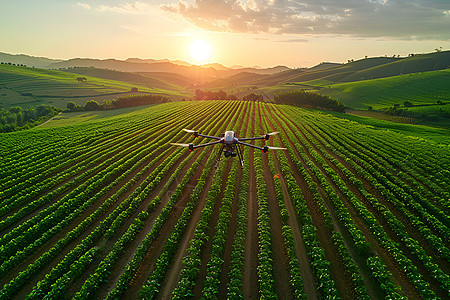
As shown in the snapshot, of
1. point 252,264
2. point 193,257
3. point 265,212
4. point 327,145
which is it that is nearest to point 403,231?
point 265,212

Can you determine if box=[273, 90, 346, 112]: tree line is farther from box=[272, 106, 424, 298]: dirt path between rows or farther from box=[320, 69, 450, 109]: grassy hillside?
box=[272, 106, 424, 298]: dirt path between rows

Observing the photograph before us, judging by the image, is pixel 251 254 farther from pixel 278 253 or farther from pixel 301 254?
pixel 301 254

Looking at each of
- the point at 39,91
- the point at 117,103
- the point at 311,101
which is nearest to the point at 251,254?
the point at 311,101

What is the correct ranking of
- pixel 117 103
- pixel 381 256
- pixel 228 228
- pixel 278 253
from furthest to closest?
pixel 117 103
pixel 228 228
pixel 278 253
pixel 381 256

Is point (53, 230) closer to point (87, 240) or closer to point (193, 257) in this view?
point (87, 240)

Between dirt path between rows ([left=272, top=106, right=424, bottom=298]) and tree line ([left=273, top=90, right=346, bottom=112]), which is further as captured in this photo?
tree line ([left=273, top=90, right=346, bottom=112])

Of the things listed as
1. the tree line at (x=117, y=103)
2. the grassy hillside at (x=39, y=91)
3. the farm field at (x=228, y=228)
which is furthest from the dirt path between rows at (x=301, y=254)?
the grassy hillside at (x=39, y=91)

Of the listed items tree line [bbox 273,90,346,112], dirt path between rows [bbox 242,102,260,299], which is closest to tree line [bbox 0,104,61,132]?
dirt path between rows [bbox 242,102,260,299]
